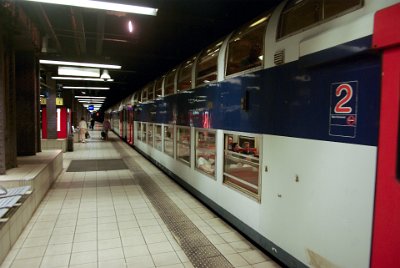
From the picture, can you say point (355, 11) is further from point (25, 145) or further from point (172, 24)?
point (25, 145)

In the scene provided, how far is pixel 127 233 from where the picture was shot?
13.0 feet

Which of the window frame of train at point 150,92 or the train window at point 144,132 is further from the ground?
the window frame of train at point 150,92

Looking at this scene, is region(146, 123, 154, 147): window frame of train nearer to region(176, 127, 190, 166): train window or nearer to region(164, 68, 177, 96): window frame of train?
region(164, 68, 177, 96): window frame of train

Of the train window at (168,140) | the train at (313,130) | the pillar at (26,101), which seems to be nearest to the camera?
the train at (313,130)

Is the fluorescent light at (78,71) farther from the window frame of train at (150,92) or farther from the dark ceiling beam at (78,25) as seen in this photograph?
the window frame of train at (150,92)

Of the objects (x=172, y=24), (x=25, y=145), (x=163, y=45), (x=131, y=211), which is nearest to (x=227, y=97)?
(x=131, y=211)

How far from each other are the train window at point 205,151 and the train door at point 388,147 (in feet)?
10.2

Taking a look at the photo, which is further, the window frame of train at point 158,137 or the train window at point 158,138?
the train window at point 158,138

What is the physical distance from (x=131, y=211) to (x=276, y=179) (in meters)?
2.77

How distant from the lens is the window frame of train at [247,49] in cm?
350

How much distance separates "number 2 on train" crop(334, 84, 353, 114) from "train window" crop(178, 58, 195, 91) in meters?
3.93

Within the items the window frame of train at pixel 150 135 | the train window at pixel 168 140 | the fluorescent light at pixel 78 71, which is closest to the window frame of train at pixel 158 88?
the train window at pixel 168 140

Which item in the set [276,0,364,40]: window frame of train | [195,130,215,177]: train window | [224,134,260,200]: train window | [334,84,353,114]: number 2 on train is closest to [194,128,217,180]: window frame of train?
[195,130,215,177]: train window

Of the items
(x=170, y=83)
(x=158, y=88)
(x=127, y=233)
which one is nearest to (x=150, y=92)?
(x=158, y=88)
